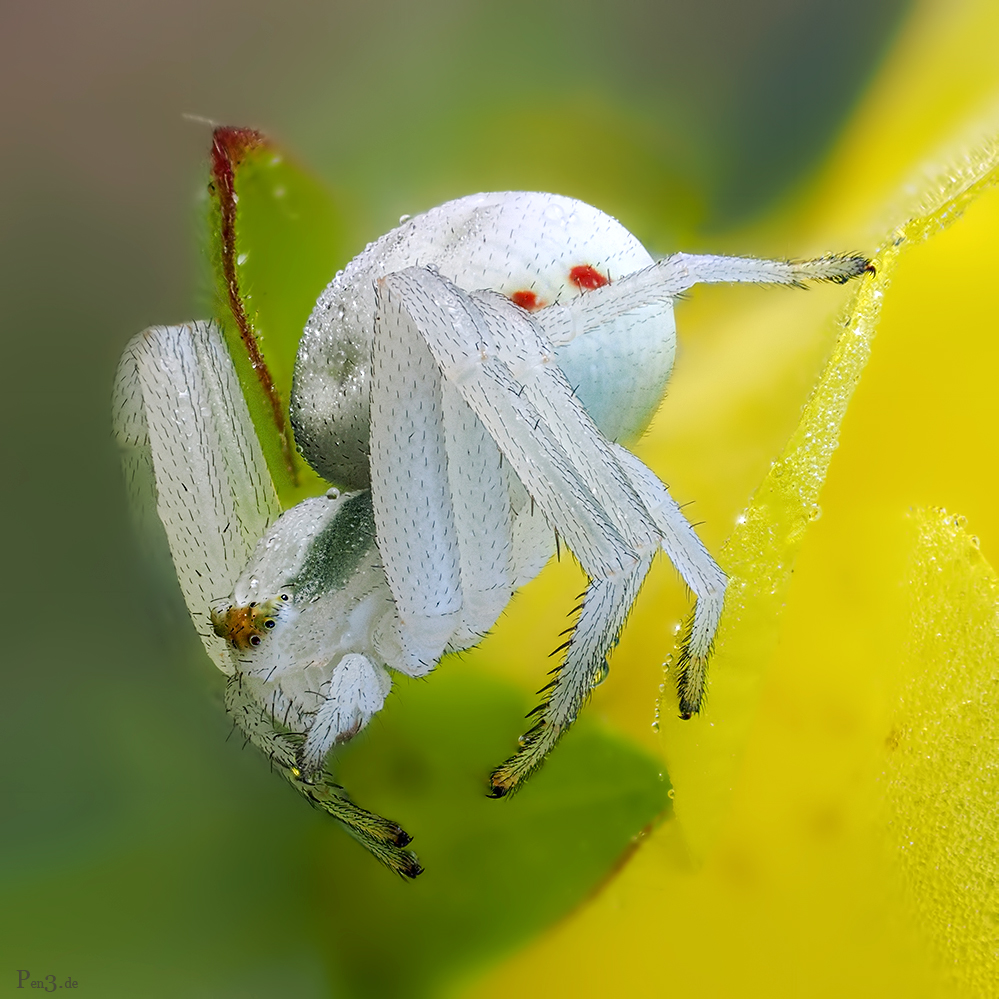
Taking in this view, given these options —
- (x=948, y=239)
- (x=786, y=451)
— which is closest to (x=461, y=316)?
(x=786, y=451)

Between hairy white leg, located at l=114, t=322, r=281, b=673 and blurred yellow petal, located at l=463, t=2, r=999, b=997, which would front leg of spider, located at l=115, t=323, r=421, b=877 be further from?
blurred yellow petal, located at l=463, t=2, r=999, b=997

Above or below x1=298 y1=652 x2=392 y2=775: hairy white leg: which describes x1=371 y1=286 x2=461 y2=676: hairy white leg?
above

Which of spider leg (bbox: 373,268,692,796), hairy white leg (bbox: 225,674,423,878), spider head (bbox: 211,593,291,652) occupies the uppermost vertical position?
spider leg (bbox: 373,268,692,796)

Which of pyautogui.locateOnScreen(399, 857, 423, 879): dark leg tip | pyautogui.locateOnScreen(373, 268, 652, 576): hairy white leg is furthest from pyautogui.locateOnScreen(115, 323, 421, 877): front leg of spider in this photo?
pyautogui.locateOnScreen(373, 268, 652, 576): hairy white leg

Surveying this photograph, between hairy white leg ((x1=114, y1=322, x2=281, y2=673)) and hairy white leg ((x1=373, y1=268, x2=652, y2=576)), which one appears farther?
hairy white leg ((x1=114, y1=322, x2=281, y2=673))

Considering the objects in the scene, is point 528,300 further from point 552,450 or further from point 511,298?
point 552,450

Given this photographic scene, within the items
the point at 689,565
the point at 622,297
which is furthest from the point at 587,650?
the point at 622,297
